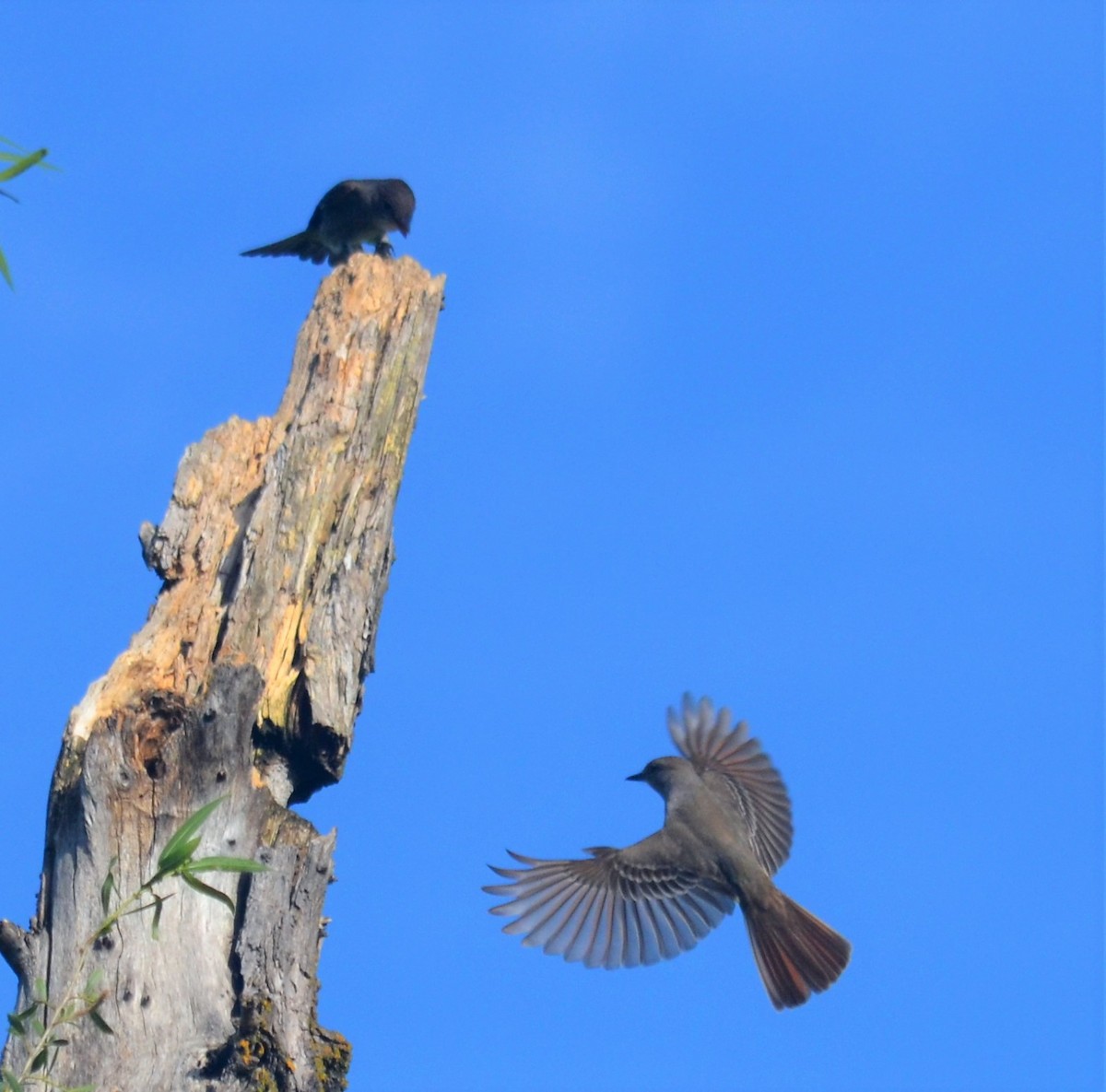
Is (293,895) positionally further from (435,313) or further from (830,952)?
(830,952)

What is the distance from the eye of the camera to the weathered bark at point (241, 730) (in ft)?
15.2

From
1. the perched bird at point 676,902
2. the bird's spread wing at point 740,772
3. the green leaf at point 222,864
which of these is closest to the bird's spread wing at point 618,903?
the perched bird at point 676,902

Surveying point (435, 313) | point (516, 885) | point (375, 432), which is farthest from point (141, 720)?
point (516, 885)

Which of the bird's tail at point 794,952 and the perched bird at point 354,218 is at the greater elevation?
the perched bird at point 354,218

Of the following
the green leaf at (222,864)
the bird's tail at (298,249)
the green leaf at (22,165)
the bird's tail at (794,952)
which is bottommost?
the green leaf at (222,864)

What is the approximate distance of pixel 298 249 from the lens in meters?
10.5

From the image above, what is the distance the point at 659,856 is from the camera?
7.76 meters

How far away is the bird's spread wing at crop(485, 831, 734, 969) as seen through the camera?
754cm

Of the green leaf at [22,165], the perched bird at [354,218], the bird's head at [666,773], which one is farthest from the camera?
the perched bird at [354,218]

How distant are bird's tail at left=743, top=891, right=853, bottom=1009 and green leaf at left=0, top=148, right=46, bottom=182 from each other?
5.73 meters

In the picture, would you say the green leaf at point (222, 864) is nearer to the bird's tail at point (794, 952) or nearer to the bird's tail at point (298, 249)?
the bird's tail at point (794, 952)

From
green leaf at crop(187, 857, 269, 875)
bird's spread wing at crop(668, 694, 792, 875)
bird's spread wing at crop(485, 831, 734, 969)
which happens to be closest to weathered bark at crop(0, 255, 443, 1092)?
green leaf at crop(187, 857, 269, 875)

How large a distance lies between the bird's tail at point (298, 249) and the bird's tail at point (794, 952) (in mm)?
5412

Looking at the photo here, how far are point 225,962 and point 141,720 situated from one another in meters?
0.85
